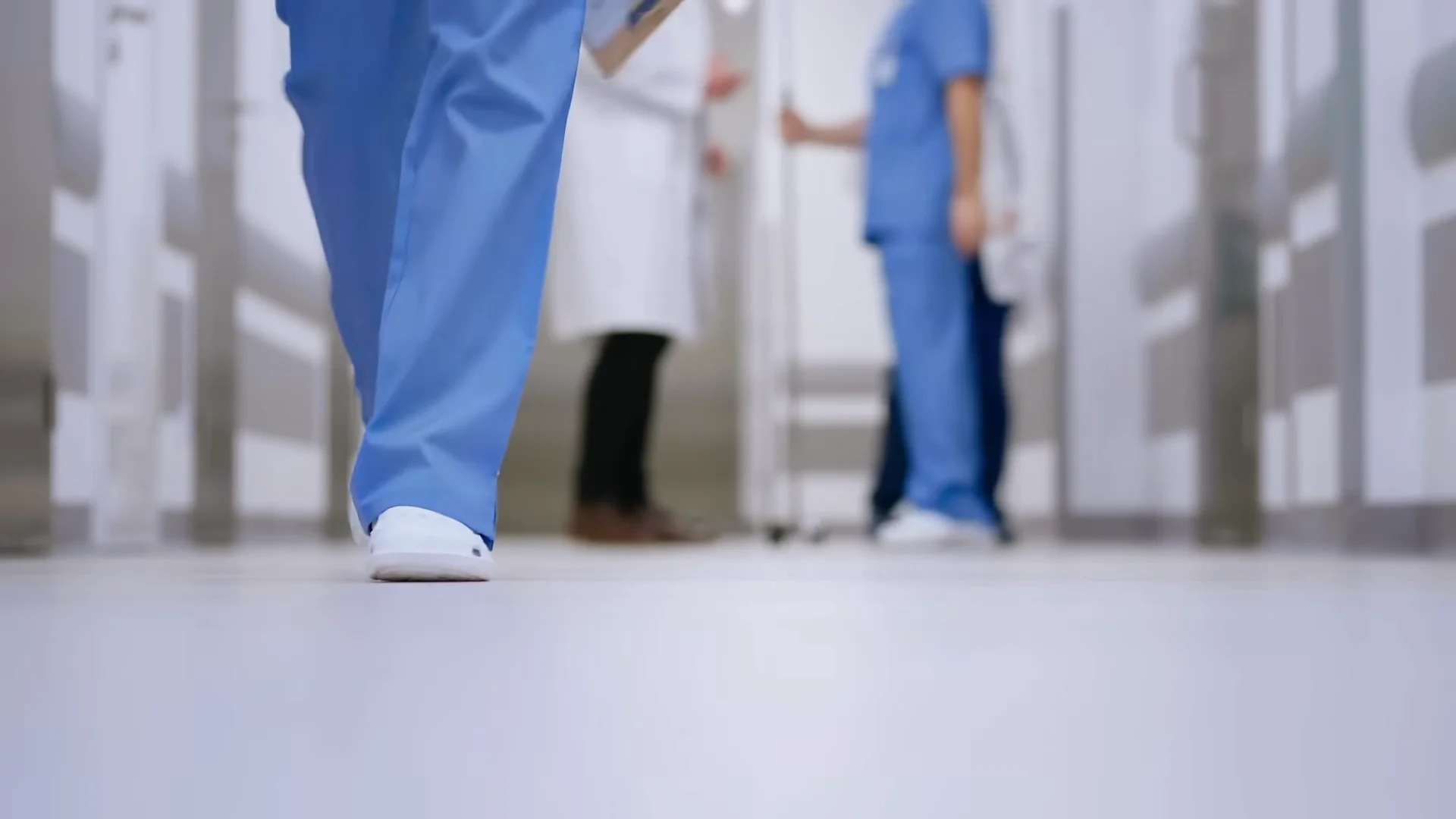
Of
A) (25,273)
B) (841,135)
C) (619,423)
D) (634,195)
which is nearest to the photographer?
(25,273)

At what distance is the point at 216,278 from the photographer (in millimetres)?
4281

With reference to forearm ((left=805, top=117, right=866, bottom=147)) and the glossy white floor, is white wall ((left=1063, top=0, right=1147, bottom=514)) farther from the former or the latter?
the glossy white floor

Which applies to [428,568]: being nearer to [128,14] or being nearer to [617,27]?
[617,27]

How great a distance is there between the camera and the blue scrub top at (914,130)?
321 cm

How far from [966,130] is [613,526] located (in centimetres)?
108

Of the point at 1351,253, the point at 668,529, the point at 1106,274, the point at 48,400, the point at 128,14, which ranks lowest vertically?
the point at 668,529

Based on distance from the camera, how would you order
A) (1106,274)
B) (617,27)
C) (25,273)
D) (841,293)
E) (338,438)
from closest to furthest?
(617,27) → (25,273) → (1106,274) → (338,438) → (841,293)

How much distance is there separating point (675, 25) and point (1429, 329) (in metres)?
1.61

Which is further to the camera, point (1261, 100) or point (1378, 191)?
point (1261, 100)

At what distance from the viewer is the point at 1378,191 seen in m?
2.79

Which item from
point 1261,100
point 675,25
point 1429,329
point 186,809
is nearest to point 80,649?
point 186,809

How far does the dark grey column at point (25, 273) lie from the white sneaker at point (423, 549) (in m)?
1.54

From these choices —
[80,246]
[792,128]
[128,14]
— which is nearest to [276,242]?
[128,14]

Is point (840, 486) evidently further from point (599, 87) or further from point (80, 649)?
point (80, 649)
